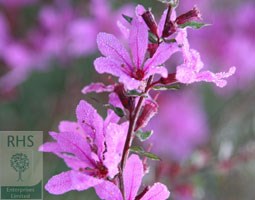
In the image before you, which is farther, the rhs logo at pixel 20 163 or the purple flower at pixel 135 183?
the rhs logo at pixel 20 163

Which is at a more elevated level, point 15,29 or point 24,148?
point 15,29

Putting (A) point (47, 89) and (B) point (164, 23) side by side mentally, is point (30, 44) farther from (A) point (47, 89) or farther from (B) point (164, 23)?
(B) point (164, 23)

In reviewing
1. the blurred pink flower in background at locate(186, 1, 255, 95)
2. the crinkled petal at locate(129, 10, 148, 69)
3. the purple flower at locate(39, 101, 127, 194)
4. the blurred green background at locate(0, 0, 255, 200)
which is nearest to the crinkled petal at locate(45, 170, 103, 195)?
the purple flower at locate(39, 101, 127, 194)

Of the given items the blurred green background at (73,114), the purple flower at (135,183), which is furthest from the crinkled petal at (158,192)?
the blurred green background at (73,114)

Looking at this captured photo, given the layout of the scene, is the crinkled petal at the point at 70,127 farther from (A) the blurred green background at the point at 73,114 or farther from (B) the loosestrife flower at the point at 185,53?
(A) the blurred green background at the point at 73,114

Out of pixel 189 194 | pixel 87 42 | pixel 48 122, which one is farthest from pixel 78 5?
pixel 189 194
